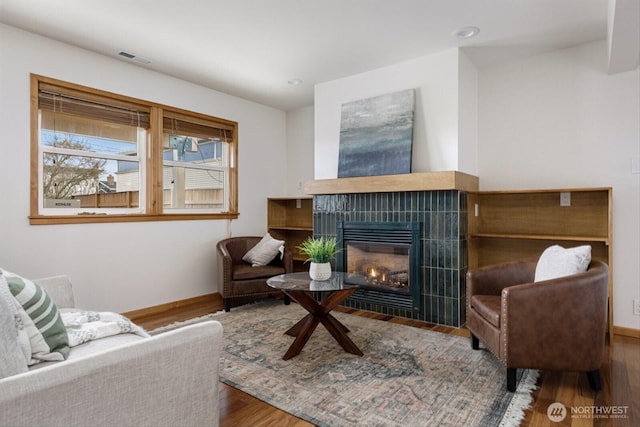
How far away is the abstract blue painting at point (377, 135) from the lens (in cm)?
367

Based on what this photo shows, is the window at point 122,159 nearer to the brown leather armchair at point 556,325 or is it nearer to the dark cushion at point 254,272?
the dark cushion at point 254,272

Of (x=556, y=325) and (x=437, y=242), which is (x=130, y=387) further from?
(x=437, y=242)

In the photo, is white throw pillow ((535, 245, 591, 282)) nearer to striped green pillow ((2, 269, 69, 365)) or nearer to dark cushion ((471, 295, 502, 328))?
dark cushion ((471, 295, 502, 328))

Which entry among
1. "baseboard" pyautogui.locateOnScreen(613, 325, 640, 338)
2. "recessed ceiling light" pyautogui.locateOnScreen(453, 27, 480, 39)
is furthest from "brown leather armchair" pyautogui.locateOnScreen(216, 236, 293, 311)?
"baseboard" pyautogui.locateOnScreen(613, 325, 640, 338)

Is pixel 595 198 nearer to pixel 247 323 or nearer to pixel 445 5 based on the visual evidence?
pixel 445 5

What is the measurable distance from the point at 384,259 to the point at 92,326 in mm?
2753

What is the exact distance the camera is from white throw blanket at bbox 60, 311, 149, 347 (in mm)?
1756

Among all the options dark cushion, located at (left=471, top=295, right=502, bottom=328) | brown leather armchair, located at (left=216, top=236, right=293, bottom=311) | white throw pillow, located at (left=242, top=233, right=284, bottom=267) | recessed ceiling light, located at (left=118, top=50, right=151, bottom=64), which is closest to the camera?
dark cushion, located at (left=471, top=295, right=502, bottom=328)

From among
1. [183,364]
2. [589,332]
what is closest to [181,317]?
[183,364]

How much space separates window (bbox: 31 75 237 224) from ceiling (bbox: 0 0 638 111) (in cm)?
52

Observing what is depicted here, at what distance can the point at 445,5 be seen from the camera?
270 cm

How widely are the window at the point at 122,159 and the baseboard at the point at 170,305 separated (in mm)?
962

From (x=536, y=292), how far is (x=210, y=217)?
3612mm

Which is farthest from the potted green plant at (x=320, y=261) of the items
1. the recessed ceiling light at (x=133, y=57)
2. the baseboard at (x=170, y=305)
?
the recessed ceiling light at (x=133, y=57)
